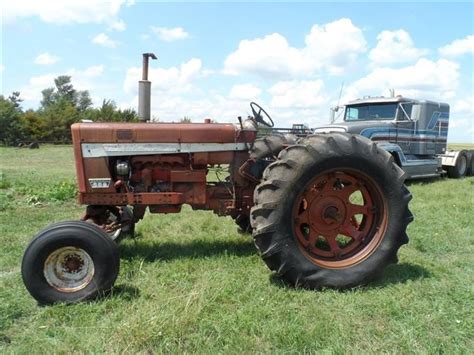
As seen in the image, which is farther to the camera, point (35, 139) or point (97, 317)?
point (35, 139)

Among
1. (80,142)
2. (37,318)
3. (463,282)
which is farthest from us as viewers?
(80,142)

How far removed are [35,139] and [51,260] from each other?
4491cm

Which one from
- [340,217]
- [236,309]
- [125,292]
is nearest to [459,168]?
[340,217]

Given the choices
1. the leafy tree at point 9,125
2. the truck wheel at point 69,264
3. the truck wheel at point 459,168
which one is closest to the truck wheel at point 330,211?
the truck wheel at point 69,264

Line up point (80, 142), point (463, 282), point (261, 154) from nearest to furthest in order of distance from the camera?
1. point (463, 282)
2. point (80, 142)
3. point (261, 154)

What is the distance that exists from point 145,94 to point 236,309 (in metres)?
2.54

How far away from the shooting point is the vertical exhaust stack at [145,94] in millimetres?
4836

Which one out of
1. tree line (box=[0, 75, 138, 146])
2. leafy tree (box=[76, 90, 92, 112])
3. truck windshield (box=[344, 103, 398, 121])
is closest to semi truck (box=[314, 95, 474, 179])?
truck windshield (box=[344, 103, 398, 121])

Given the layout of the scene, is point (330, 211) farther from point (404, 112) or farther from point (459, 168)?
point (459, 168)

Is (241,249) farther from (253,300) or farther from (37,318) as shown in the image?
(37,318)

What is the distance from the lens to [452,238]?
579 cm

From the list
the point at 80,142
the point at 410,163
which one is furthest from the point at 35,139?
the point at 80,142

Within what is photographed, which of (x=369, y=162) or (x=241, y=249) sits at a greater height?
(x=369, y=162)

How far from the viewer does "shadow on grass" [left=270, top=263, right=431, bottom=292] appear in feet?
13.6
